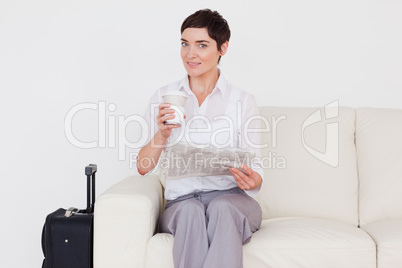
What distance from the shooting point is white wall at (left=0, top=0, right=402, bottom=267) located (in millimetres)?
2715

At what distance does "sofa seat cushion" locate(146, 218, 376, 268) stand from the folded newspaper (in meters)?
0.27

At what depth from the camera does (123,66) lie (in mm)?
2717

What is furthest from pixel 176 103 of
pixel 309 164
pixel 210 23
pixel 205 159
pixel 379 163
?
pixel 379 163

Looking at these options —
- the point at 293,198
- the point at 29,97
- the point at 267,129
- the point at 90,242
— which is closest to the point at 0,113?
the point at 29,97

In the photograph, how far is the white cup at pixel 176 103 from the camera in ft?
5.04

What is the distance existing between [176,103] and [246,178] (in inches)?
16.5

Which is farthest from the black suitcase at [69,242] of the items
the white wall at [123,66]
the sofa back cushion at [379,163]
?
the sofa back cushion at [379,163]

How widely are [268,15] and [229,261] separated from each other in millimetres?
1699

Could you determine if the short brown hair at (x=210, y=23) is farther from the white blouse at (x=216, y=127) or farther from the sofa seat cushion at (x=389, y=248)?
the sofa seat cushion at (x=389, y=248)

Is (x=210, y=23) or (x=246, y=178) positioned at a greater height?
(x=210, y=23)

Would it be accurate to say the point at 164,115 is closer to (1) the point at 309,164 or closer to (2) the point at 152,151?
(2) the point at 152,151

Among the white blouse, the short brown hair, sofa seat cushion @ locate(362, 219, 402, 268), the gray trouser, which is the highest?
the short brown hair

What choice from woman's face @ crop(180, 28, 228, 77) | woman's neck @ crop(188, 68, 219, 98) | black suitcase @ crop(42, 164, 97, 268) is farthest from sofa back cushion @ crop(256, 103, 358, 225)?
black suitcase @ crop(42, 164, 97, 268)

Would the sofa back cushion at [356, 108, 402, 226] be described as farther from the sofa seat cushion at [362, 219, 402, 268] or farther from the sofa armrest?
the sofa armrest
